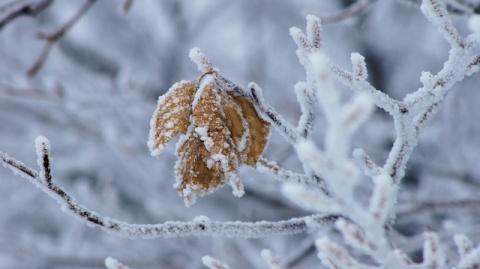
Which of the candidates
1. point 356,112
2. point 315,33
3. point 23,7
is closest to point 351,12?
point 315,33

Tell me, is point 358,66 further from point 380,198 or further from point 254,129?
point 380,198

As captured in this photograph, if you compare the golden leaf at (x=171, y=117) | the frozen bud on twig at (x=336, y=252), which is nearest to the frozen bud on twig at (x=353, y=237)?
the frozen bud on twig at (x=336, y=252)

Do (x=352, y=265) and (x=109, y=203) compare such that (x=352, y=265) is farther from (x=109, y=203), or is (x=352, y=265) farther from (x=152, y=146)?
(x=109, y=203)

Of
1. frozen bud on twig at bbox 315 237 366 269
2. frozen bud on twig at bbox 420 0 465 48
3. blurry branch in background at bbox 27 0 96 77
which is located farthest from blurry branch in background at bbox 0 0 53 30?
frozen bud on twig at bbox 315 237 366 269

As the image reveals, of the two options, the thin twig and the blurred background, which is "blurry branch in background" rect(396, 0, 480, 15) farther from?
the thin twig

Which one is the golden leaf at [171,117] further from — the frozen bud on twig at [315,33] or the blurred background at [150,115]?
the blurred background at [150,115]
